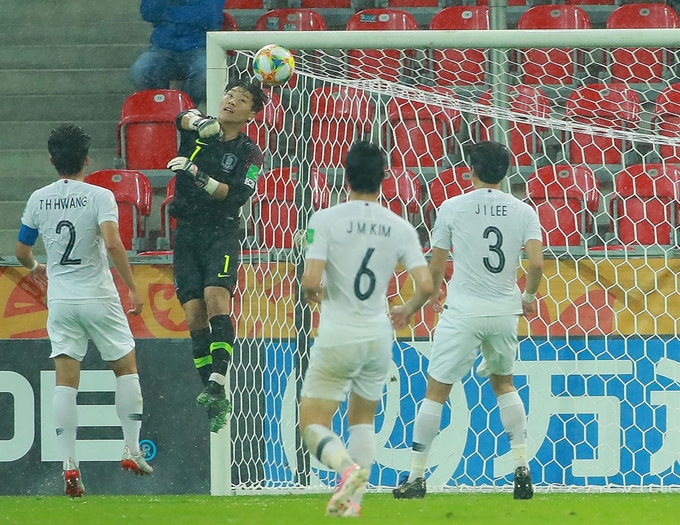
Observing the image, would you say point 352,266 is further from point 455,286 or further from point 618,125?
point 618,125

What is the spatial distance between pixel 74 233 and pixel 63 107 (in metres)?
4.39

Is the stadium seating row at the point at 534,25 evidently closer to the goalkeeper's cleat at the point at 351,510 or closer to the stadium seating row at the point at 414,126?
the stadium seating row at the point at 414,126

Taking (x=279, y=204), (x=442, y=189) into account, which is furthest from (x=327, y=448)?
(x=442, y=189)

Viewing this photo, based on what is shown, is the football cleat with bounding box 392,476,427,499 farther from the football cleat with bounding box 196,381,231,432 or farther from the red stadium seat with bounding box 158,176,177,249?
the red stadium seat with bounding box 158,176,177,249

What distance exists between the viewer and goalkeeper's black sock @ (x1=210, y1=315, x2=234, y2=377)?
6.55 m

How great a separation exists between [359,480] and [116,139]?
226 inches

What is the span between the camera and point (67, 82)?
10.4 meters

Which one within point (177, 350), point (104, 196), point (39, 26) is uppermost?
point (39, 26)

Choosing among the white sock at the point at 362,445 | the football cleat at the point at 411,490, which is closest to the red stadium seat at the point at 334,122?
the football cleat at the point at 411,490

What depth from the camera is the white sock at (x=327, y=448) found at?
15.4ft

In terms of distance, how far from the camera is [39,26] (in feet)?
35.6

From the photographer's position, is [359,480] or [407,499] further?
[407,499]

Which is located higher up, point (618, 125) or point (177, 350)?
point (618, 125)

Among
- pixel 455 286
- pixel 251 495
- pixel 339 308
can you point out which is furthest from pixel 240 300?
pixel 339 308
